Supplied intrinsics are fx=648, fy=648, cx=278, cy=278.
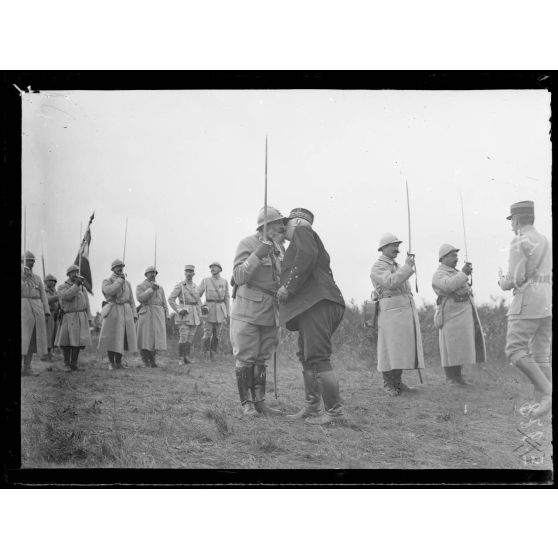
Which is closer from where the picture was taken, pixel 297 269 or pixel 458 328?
pixel 297 269

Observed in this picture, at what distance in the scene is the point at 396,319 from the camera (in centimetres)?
574

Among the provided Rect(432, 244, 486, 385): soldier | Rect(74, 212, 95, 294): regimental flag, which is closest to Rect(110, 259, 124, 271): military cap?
Rect(74, 212, 95, 294): regimental flag

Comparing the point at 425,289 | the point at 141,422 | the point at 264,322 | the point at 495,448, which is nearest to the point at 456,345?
the point at 425,289

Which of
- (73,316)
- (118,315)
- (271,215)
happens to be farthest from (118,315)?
(271,215)

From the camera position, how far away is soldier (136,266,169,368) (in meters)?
5.73

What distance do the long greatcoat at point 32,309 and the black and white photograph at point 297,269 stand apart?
2 cm

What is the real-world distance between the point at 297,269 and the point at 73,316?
6.70ft

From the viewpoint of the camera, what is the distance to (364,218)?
5.68m

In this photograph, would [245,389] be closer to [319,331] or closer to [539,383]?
[319,331]

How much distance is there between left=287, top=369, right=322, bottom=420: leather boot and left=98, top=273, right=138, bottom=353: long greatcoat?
1.55 metres

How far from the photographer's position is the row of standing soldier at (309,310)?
565 cm

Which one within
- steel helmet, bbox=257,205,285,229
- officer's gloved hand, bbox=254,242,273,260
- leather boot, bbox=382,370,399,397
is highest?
steel helmet, bbox=257,205,285,229

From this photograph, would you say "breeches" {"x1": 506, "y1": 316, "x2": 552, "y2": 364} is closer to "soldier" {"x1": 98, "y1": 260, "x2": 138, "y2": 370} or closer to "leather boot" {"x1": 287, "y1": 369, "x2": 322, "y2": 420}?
"leather boot" {"x1": 287, "y1": 369, "x2": 322, "y2": 420}
